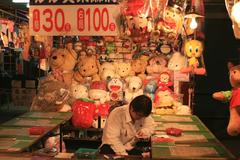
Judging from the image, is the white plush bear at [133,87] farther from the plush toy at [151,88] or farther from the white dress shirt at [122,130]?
the white dress shirt at [122,130]

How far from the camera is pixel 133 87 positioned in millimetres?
6121

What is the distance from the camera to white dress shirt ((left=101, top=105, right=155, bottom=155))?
429cm

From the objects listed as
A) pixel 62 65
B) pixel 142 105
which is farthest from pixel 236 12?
pixel 62 65

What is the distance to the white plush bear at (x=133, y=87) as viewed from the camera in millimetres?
6125

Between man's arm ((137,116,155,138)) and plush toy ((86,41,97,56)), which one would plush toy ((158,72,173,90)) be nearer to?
plush toy ((86,41,97,56))

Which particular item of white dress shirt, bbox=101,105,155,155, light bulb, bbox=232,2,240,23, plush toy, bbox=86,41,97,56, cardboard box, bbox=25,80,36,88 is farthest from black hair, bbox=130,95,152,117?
cardboard box, bbox=25,80,36,88

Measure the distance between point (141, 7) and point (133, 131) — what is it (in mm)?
1728

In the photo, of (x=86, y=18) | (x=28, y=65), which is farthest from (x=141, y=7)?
(x=28, y=65)

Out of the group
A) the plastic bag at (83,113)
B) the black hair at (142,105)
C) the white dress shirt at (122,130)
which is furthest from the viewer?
the plastic bag at (83,113)

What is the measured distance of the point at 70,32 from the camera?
4887 millimetres

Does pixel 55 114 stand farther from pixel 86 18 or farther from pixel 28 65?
pixel 28 65

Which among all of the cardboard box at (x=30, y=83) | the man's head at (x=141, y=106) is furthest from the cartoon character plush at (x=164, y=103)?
the cardboard box at (x=30, y=83)

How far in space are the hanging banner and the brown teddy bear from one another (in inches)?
50.5

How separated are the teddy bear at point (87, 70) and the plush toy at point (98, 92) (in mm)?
144
